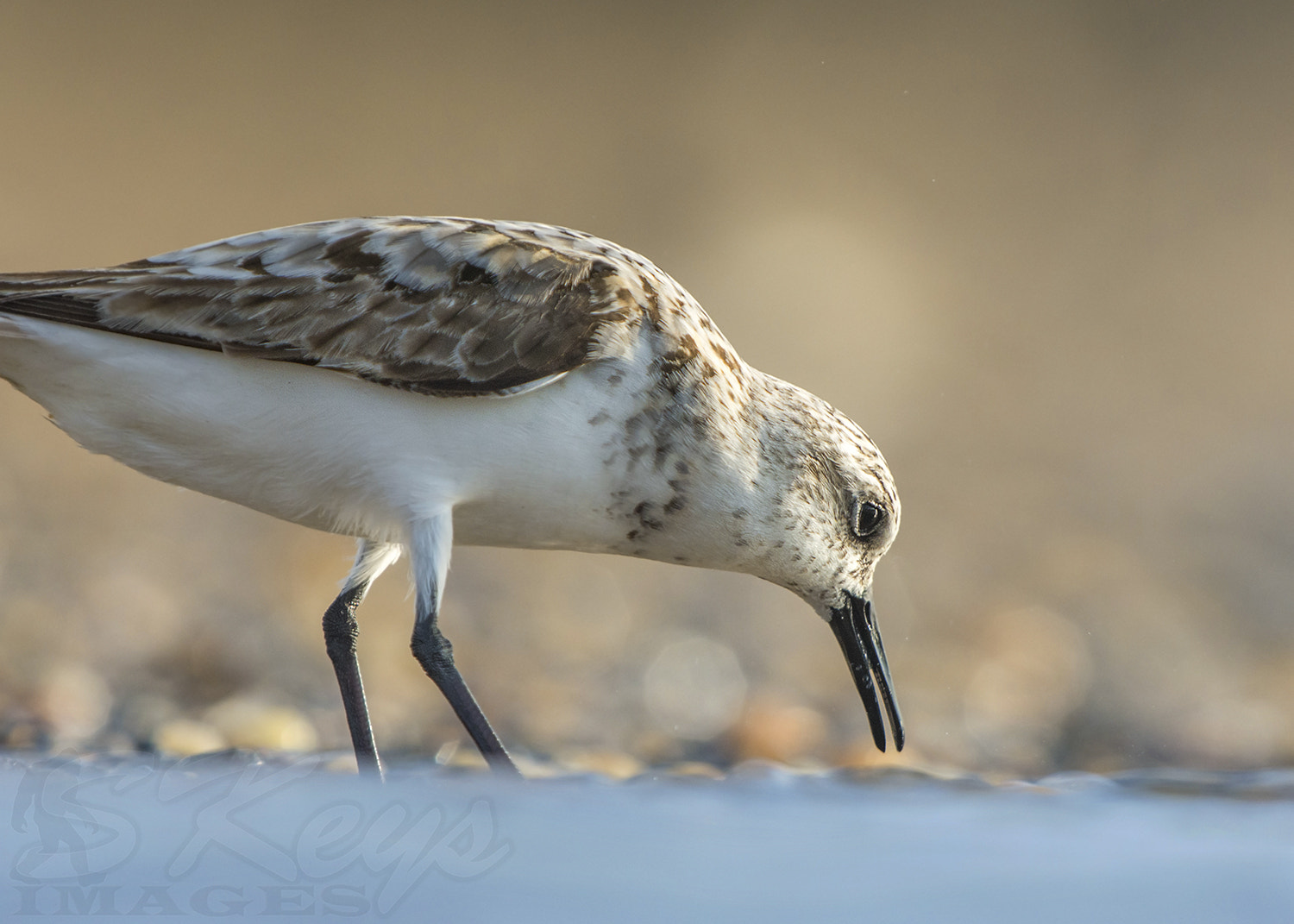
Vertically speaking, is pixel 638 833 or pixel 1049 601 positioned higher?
pixel 638 833

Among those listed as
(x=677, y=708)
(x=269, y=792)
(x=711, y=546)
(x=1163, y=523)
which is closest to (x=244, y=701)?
(x=677, y=708)

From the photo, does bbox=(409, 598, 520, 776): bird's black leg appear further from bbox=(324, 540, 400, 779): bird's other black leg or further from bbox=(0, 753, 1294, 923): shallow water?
bbox=(0, 753, 1294, 923): shallow water

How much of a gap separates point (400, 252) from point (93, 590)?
3433 millimetres

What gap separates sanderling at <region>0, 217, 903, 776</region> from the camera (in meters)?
2.11

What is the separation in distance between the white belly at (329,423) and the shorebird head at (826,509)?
1.23 feet

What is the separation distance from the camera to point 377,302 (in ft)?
7.06

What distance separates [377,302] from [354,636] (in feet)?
2.44

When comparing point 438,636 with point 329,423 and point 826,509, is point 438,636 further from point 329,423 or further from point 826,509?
point 826,509

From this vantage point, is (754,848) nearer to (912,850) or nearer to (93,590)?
(912,850)

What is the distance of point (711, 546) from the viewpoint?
2.33m

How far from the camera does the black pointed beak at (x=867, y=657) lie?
262cm

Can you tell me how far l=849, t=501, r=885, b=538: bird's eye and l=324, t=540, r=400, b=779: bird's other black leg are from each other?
0.93 m

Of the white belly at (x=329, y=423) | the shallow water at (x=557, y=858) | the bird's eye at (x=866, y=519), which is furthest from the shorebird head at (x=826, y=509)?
the shallow water at (x=557, y=858)

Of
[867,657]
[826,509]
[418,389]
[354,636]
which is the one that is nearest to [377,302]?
[418,389]
